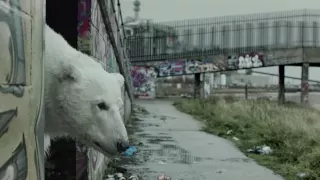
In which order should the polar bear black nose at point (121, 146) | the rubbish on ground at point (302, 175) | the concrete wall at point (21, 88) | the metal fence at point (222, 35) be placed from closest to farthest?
the concrete wall at point (21, 88), the polar bear black nose at point (121, 146), the rubbish on ground at point (302, 175), the metal fence at point (222, 35)

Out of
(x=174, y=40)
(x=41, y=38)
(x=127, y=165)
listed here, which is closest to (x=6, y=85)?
(x=41, y=38)

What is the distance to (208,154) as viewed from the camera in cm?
1098

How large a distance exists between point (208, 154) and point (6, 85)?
346 inches

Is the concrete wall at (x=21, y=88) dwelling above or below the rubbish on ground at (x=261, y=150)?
above

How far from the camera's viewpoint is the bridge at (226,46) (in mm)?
33688

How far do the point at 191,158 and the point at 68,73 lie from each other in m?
6.86

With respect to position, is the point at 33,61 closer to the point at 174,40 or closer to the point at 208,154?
the point at 208,154

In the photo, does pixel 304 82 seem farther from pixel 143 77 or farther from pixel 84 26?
pixel 84 26

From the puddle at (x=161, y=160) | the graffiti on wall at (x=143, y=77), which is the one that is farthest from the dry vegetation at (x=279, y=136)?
the graffiti on wall at (x=143, y=77)

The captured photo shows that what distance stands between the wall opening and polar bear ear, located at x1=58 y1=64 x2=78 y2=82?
180 centimetres

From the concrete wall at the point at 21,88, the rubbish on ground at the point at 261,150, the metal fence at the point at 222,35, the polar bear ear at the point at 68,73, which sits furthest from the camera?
the metal fence at the point at 222,35

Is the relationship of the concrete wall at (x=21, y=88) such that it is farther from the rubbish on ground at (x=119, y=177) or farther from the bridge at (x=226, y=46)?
the bridge at (x=226, y=46)

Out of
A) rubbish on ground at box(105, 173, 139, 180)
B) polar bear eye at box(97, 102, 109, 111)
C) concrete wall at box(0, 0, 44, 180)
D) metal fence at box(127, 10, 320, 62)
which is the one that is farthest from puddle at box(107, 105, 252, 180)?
metal fence at box(127, 10, 320, 62)

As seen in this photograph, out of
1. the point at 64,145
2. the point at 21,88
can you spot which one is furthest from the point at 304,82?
the point at 21,88
